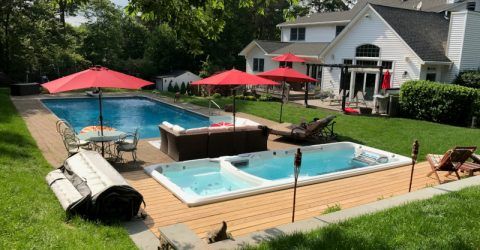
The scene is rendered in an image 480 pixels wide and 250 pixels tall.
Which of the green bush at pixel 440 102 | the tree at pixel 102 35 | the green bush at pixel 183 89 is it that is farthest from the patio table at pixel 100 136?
the tree at pixel 102 35

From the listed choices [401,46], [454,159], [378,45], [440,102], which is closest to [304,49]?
[378,45]

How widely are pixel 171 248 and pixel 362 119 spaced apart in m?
15.0

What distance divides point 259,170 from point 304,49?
23.0 meters

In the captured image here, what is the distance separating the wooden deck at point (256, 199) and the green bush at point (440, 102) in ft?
27.7

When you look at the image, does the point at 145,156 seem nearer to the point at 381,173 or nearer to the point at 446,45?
the point at 381,173

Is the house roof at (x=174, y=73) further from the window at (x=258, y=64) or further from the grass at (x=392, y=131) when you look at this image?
the grass at (x=392, y=131)

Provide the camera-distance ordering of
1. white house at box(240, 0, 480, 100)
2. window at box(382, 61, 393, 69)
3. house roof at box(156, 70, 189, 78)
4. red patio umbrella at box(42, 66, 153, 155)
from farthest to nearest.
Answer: house roof at box(156, 70, 189, 78)
window at box(382, 61, 393, 69)
white house at box(240, 0, 480, 100)
red patio umbrella at box(42, 66, 153, 155)

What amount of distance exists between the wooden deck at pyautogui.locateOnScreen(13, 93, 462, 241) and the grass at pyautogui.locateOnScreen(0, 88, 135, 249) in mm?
886

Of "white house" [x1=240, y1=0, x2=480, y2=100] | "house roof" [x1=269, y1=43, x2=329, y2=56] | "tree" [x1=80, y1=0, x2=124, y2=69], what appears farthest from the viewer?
"tree" [x1=80, y1=0, x2=124, y2=69]

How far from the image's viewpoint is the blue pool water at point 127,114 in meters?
19.2

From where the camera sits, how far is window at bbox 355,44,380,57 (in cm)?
2545

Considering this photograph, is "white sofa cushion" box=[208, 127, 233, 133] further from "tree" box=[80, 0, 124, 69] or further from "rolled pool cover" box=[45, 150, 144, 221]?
"tree" box=[80, 0, 124, 69]

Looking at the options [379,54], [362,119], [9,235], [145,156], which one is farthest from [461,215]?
[379,54]

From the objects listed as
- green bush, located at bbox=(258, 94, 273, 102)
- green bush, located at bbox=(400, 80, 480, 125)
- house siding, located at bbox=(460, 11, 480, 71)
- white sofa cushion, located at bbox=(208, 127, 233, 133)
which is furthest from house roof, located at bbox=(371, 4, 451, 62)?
white sofa cushion, located at bbox=(208, 127, 233, 133)
